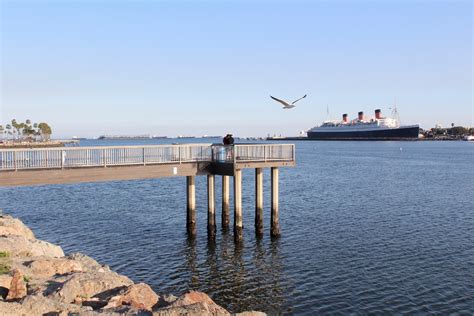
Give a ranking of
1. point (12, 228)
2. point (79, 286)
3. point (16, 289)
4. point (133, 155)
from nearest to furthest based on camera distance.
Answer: point (16, 289)
point (79, 286)
point (12, 228)
point (133, 155)

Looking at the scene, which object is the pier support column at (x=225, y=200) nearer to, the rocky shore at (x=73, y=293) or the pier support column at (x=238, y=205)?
the pier support column at (x=238, y=205)

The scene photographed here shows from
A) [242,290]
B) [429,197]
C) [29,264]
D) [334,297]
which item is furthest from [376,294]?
[429,197]

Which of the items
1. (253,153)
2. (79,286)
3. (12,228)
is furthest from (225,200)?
(79,286)

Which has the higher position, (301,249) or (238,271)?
(301,249)

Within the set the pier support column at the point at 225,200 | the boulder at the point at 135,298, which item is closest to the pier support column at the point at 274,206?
the pier support column at the point at 225,200

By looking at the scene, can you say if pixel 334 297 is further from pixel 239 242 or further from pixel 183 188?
pixel 183 188

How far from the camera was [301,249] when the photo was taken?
24.0m

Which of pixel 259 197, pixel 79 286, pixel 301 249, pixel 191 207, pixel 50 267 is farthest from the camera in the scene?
pixel 191 207

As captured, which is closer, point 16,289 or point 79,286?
point 16,289

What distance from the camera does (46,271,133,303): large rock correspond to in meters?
11.4

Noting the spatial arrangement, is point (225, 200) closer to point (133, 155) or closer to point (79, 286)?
point (133, 155)

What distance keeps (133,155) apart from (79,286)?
459 inches

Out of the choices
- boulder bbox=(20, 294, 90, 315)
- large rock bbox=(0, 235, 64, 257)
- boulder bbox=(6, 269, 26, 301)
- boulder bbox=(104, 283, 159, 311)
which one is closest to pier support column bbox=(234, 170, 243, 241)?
large rock bbox=(0, 235, 64, 257)

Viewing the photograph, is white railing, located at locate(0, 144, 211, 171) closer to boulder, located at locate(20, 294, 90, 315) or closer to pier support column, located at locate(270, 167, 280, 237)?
pier support column, located at locate(270, 167, 280, 237)
